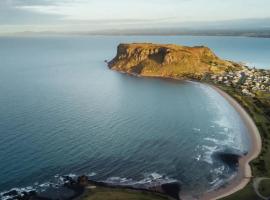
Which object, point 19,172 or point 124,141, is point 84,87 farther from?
point 19,172

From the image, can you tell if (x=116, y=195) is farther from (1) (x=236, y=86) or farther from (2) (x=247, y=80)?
(2) (x=247, y=80)

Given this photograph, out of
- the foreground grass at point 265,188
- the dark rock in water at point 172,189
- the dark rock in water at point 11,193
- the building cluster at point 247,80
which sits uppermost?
the building cluster at point 247,80

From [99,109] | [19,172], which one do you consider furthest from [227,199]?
[99,109]

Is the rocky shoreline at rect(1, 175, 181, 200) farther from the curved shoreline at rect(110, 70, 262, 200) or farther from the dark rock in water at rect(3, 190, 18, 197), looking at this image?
the curved shoreline at rect(110, 70, 262, 200)

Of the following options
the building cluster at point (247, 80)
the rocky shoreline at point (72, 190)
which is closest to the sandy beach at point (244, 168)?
the rocky shoreline at point (72, 190)

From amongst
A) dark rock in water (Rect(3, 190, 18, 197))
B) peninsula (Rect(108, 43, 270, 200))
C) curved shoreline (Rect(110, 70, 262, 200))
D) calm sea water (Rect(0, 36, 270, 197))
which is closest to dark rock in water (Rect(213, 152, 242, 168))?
curved shoreline (Rect(110, 70, 262, 200))

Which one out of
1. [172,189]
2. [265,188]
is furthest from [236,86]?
[172,189]

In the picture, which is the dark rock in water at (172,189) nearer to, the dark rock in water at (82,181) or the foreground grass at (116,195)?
the foreground grass at (116,195)
